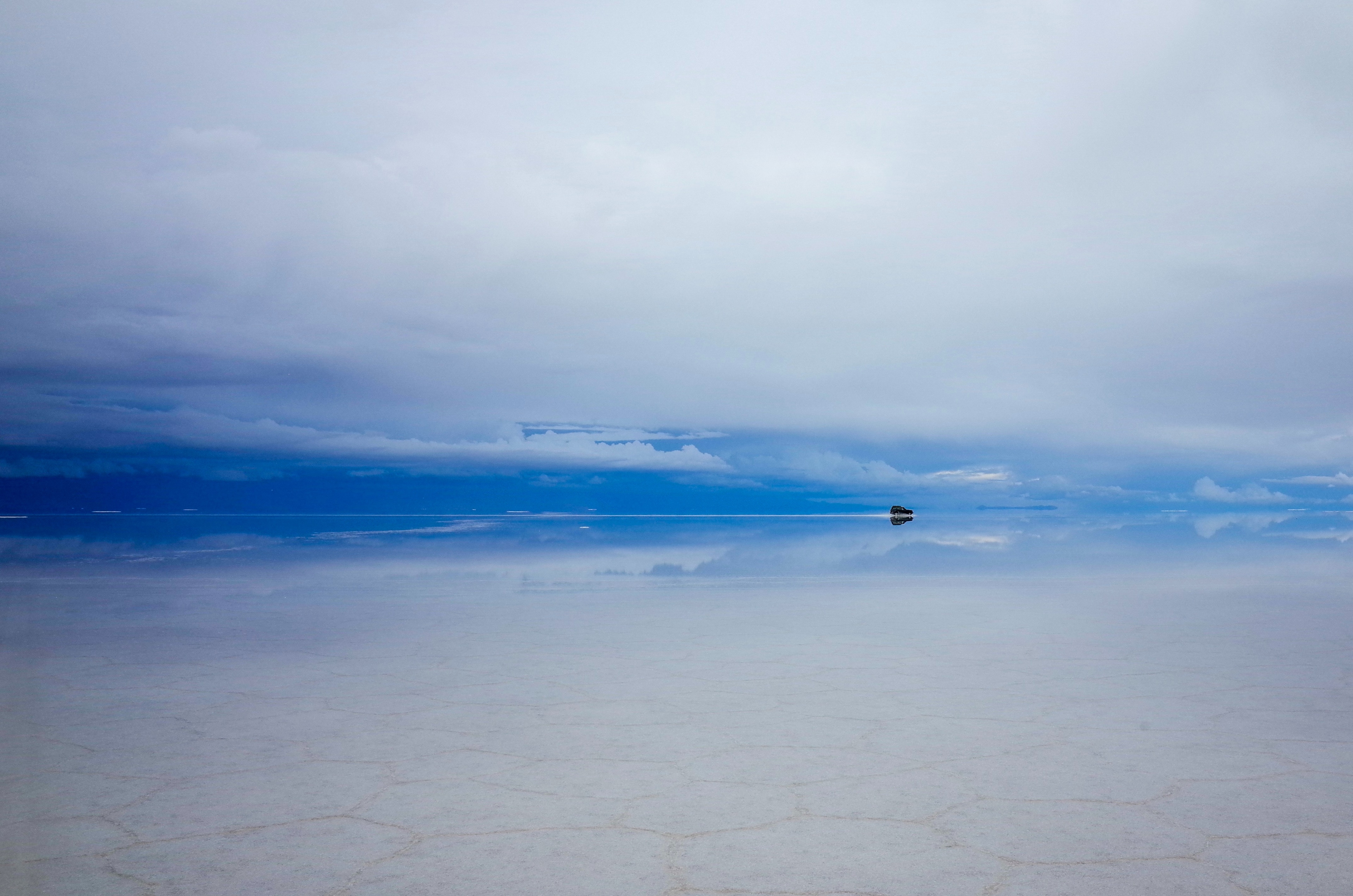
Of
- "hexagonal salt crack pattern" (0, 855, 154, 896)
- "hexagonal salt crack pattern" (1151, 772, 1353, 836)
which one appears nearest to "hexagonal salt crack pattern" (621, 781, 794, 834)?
"hexagonal salt crack pattern" (1151, 772, 1353, 836)

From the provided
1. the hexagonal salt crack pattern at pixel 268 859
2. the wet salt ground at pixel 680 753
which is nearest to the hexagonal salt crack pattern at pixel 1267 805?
the wet salt ground at pixel 680 753

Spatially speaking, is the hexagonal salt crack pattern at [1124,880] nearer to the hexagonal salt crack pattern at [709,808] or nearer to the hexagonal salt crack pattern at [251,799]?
the hexagonal salt crack pattern at [709,808]

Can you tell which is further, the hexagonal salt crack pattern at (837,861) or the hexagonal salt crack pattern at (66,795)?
the hexagonal salt crack pattern at (66,795)

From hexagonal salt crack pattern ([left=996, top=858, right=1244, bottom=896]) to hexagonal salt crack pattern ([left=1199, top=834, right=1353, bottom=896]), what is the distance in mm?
54

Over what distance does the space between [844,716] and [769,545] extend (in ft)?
63.6

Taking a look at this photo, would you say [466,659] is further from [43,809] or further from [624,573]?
[624,573]

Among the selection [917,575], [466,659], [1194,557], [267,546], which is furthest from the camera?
[267,546]

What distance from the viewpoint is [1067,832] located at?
123 inches

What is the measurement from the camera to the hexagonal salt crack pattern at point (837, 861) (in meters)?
2.70

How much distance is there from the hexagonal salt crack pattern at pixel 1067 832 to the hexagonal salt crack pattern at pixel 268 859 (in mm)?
1948

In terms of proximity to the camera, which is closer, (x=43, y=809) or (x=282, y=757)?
(x=43, y=809)

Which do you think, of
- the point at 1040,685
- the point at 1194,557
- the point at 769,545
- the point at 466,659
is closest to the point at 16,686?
the point at 466,659

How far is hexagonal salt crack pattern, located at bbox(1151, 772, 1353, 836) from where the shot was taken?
3.16 metres

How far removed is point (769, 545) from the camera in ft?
78.8
